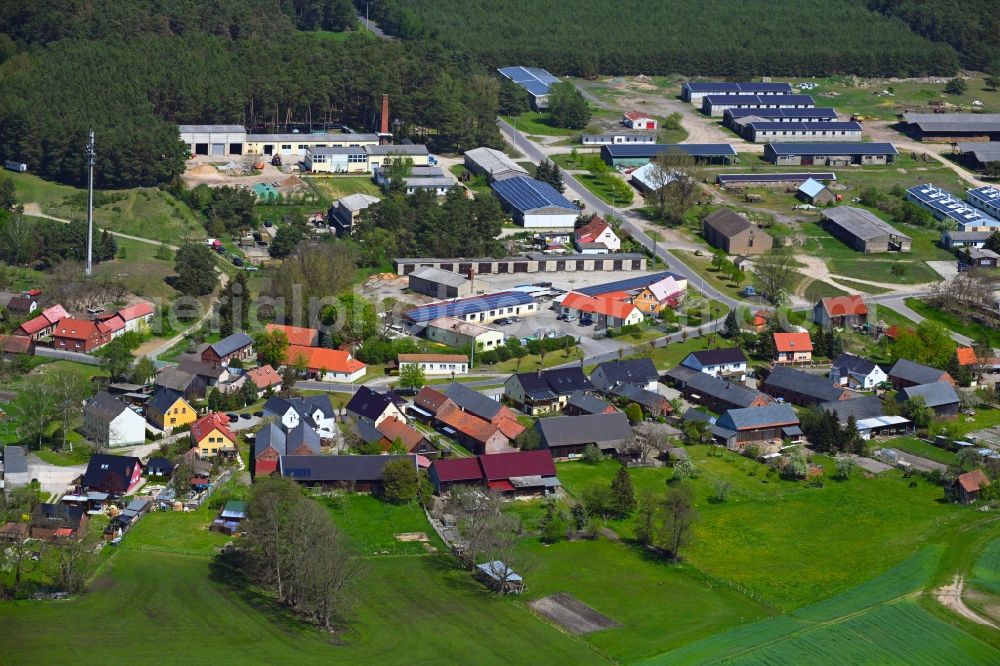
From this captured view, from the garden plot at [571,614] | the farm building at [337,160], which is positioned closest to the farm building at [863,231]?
the farm building at [337,160]

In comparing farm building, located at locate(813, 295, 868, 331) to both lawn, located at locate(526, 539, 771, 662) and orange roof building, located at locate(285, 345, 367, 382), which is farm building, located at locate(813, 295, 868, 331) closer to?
orange roof building, located at locate(285, 345, 367, 382)

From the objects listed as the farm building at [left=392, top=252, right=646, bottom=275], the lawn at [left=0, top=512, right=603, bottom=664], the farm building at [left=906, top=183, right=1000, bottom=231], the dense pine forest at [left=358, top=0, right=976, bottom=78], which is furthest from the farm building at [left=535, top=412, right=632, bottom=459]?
the dense pine forest at [left=358, top=0, right=976, bottom=78]

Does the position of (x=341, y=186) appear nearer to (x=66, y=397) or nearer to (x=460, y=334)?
(x=460, y=334)

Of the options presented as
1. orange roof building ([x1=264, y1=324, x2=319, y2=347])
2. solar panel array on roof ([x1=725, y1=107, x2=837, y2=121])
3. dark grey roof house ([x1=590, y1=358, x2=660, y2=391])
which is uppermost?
solar panel array on roof ([x1=725, y1=107, x2=837, y2=121])

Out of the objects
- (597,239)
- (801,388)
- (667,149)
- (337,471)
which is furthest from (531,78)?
(337,471)

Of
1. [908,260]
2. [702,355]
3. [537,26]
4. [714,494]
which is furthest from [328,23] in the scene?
[714,494]

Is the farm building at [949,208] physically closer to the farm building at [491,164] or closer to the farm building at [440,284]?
the farm building at [491,164]
